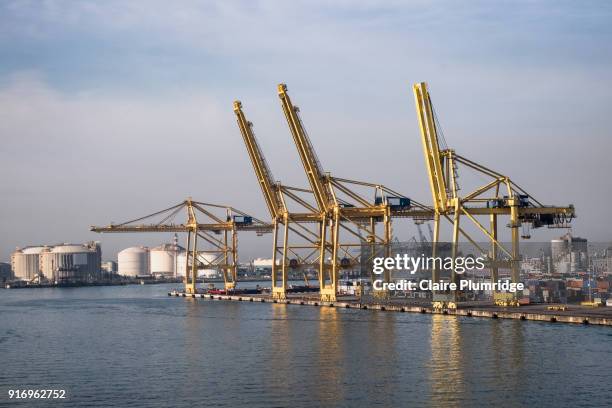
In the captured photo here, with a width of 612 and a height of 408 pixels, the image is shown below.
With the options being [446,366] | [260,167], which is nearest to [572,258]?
[260,167]

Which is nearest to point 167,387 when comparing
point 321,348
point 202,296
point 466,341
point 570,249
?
point 321,348

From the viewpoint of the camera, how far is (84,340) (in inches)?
2286

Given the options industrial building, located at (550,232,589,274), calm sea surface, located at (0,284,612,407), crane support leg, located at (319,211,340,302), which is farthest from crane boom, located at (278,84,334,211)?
industrial building, located at (550,232,589,274)

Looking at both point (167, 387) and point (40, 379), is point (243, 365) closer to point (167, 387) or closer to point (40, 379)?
point (167, 387)

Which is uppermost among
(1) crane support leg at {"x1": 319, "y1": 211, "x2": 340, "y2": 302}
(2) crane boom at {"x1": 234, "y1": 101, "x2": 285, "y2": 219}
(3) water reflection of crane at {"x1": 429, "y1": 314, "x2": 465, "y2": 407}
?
(2) crane boom at {"x1": 234, "y1": 101, "x2": 285, "y2": 219}

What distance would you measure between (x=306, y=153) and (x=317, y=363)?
4603 cm

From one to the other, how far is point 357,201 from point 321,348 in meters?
40.8

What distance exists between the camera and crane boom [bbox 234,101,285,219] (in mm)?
98562

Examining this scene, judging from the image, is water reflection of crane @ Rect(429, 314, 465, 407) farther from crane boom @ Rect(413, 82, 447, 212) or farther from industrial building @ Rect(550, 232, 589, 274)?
industrial building @ Rect(550, 232, 589, 274)

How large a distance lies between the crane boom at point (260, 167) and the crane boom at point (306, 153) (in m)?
9.20

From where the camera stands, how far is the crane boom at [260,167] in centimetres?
9856

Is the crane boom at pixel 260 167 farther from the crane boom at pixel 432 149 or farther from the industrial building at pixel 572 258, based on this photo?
the industrial building at pixel 572 258

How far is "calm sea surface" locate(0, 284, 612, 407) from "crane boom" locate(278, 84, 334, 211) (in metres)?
21.8

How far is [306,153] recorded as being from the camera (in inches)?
3487
